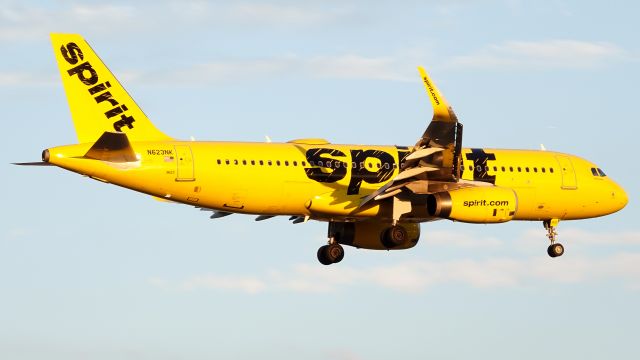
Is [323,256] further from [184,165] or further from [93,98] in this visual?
[93,98]

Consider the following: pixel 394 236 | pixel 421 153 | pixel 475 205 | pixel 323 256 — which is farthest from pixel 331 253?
pixel 421 153

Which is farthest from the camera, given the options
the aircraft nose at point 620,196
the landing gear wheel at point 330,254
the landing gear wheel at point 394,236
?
the aircraft nose at point 620,196

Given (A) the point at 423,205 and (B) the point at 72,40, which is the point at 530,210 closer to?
(A) the point at 423,205

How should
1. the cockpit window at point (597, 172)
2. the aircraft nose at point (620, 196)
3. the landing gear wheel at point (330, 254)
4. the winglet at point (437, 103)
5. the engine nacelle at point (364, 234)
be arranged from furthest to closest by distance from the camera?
the aircraft nose at point (620, 196)
the cockpit window at point (597, 172)
the engine nacelle at point (364, 234)
the landing gear wheel at point (330, 254)
the winglet at point (437, 103)

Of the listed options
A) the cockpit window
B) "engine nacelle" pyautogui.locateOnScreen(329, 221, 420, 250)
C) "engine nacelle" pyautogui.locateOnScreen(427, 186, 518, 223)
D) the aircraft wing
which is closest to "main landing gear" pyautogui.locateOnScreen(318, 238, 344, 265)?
"engine nacelle" pyautogui.locateOnScreen(329, 221, 420, 250)

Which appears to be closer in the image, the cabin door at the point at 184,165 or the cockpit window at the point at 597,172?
the cabin door at the point at 184,165

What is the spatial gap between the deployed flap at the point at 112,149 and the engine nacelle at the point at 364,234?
389 inches

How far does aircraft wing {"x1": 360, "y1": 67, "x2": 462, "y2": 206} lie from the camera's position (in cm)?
4575

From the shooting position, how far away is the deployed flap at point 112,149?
45969 mm

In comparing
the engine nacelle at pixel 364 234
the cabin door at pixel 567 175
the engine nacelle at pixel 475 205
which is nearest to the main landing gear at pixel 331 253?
the engine nacelle at pixel 364 234

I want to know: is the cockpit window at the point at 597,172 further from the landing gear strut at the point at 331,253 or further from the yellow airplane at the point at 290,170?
the landing gear strut at the point at 331,253

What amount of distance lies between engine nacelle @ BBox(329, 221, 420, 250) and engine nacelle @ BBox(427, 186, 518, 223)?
15.2 ft

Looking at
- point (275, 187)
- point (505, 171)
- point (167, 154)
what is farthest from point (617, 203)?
point (167, 154)

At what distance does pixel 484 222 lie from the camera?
163 feet
